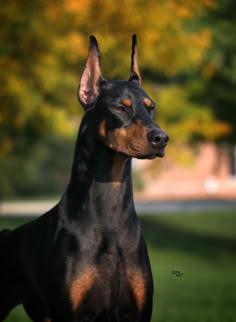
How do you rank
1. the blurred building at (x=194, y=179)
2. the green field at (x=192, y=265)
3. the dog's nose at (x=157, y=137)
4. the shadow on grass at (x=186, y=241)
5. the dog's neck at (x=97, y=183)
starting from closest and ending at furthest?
the dog's nose at (x=157, y=137) < the dog's neck at (x=97, y=183) < the green field at (x=192, y=265) < the shadow on grass at (x=186, y=241) < the blurred building at (x=194, y=179)

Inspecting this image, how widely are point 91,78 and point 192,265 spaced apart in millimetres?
13051

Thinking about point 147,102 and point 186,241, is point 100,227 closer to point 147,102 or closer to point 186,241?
point 147,102

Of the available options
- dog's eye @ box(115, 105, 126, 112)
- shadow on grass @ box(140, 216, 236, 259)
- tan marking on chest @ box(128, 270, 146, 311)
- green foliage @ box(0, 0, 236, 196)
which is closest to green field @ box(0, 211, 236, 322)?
shadow on grass @ box(140, 216, 236, 259)

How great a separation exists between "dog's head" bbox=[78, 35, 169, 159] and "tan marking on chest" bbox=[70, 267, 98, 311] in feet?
2.66

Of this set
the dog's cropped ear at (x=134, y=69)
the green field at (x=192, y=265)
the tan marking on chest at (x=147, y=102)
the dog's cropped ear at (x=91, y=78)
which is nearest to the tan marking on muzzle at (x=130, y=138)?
the tan marking on chest at (x=147, y=102)

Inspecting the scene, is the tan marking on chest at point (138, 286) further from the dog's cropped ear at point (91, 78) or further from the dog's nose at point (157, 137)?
the dog's cropped ear at point (91, 78)

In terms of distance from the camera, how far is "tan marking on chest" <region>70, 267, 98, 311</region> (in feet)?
17.6

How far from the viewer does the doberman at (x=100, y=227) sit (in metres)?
5.38

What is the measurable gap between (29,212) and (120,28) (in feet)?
46.3

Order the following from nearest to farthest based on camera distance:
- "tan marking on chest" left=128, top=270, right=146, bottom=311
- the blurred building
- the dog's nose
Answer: the dog's nose < "tan marking on chest" left=128, top=270, right=146, bottom=311 < the blurred building

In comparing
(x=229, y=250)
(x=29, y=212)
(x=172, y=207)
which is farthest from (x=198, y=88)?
(x=172, y=207)

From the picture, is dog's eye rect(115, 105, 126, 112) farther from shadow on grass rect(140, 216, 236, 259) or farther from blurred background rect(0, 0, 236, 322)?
shadow on grass rect(140, 216, 236, 259)

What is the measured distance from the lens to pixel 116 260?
5.46 meters

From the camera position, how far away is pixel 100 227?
5.55 metres
